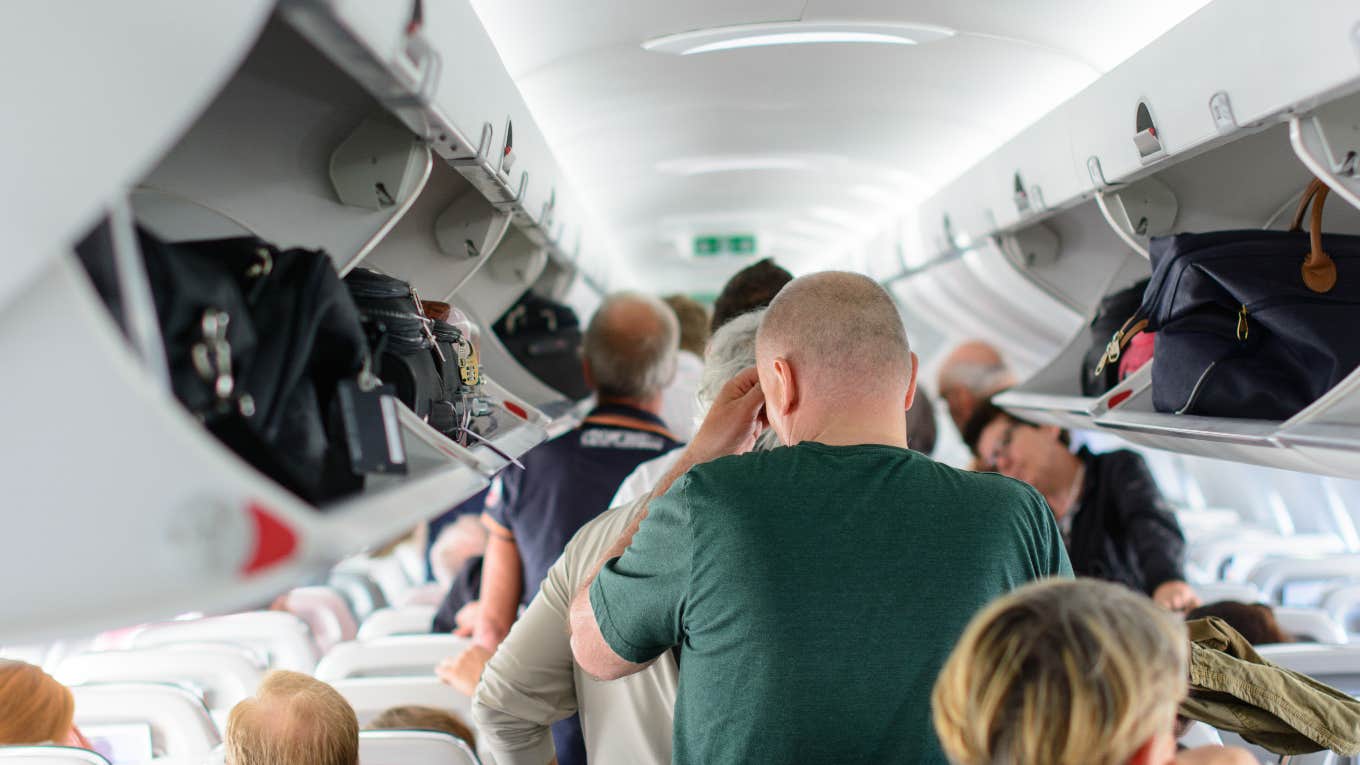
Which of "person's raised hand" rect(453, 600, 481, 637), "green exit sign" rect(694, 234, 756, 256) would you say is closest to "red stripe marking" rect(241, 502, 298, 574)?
"person's raised hand" rect(453, 600, 481, 637)

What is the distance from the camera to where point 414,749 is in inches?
98.7

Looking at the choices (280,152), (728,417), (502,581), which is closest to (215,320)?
(280,152)

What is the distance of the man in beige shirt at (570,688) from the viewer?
2.51 metres

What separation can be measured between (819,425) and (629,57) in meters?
2.34

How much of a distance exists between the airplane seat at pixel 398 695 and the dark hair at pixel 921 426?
9.81 ft

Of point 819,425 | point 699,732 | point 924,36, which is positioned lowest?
point 699,732

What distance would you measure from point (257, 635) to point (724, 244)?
6216 millimetres

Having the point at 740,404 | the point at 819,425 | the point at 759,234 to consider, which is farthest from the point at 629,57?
the point at 759,234

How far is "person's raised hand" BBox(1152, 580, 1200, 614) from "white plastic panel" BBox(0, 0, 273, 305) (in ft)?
14.1

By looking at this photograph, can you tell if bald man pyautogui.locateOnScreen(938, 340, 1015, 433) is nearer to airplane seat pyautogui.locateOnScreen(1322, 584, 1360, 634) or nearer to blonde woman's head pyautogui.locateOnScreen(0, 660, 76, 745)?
airplane seat pyautogui.locateOnScreen(1322, 584, 1360, 634)

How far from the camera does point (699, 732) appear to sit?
6.66 feet

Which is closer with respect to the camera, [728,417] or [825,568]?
[825,568]

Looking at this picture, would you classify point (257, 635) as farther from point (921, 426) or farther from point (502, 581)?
point (921, 426)

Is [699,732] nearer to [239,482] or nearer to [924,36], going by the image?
[239,482]
